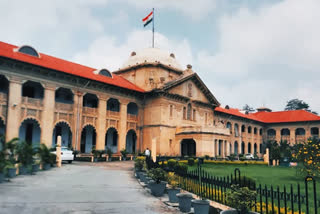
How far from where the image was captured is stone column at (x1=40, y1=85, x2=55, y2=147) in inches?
1009

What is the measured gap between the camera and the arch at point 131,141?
3591 cm

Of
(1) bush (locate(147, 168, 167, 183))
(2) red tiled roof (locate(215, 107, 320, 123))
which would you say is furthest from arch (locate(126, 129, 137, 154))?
(1) bush (locate(147, 168, 167, 183))

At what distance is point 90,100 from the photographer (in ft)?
105

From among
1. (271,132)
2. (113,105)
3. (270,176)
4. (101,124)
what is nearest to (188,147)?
(113,105)

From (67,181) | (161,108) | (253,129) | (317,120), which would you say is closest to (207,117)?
(161,108)

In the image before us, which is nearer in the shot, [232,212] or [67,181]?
[232,212]

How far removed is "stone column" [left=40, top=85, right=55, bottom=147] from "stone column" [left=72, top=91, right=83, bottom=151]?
87.9 inches

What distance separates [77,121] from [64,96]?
3.54 metres

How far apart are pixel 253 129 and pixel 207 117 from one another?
18787 mm

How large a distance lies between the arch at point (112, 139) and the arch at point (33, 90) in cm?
897

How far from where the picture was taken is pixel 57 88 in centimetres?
2667

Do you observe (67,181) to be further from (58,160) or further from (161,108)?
(161,108)

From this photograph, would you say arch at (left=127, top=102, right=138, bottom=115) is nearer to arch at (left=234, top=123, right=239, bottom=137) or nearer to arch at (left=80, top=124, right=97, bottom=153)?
arch at (left=80, top=124, right=97, bottom=153)

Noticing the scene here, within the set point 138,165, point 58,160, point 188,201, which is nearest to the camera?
point 188,201
